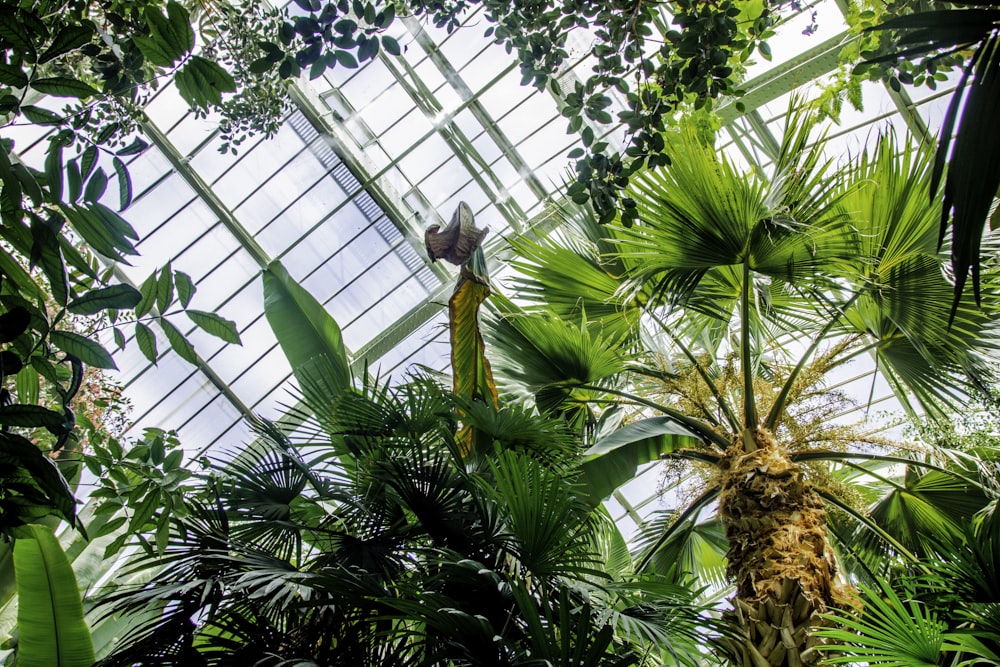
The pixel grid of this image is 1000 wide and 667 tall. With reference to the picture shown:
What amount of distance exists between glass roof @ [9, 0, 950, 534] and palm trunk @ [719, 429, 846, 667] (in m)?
4.86

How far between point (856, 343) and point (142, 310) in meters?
4.05

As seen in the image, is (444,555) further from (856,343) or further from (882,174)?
(856,343)

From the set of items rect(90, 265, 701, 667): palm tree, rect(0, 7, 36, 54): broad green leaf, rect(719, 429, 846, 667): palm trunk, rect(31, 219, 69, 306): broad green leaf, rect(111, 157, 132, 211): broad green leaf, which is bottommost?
rect(719, 429, 846, 667): palm trunk

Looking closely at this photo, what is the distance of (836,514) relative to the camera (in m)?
4.52

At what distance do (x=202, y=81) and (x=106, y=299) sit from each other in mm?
427

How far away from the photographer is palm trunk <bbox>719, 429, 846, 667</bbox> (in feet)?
9.87

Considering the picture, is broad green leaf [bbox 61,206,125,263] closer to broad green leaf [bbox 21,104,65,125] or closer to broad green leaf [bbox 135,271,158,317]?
broad green leaf [bbox 21,104,65,125]

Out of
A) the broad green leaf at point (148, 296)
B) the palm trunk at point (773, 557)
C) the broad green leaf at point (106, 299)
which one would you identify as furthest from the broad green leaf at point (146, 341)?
the palm trunk at point (773, 557)

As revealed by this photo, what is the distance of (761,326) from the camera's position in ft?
13.1

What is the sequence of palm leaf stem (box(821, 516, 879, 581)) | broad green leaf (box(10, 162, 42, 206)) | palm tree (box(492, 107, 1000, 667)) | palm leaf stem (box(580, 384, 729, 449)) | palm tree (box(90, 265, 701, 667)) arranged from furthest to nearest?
palm leaf stem (box(821, 516, 879, 581)) → palm leaf stem (box(580, 384, 729, 449)) → palm tree (box(492, 107, 1000, 667)) → palm tree (box(90, 265, 701, 667)) → broad green leaf (box(10, 162, 42, 206))

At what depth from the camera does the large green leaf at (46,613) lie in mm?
3078

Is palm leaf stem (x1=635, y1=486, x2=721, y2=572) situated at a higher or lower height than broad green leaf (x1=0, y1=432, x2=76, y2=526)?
lower

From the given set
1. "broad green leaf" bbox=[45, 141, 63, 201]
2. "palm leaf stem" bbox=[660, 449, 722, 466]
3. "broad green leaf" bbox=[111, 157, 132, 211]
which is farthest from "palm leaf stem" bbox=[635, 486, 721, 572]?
"broad green leaf" bbox=[45, 141, 63, 201]

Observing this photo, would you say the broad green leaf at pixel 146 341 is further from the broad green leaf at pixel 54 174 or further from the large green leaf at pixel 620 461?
the large green leaf at pixel 620 461
